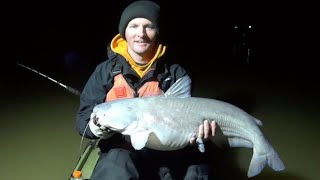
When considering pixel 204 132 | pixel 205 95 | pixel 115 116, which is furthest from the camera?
pixel 205 95

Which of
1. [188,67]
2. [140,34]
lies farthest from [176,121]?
[188,67]

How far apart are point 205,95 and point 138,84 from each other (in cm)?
278

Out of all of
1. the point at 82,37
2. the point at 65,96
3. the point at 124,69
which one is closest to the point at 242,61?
the point at 65,96

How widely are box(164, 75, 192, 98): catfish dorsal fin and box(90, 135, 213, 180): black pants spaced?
49cm

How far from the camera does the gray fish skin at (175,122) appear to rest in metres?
2.19

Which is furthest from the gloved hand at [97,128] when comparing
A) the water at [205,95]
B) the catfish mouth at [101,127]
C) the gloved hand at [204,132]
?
the water at [205,95]

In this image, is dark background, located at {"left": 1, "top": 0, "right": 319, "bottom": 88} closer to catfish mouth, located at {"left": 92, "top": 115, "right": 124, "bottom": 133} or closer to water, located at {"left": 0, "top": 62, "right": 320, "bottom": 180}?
water, located at {"left": 0, "top": 62, "right": 320, "bottom": 180}

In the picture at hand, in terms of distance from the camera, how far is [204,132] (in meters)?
2.39

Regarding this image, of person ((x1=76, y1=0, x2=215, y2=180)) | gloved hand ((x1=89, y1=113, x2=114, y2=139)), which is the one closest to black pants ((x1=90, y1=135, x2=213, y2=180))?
person ((x1=76, y1=0, x2=215, y2=180))

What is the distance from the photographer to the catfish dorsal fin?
2.40 m

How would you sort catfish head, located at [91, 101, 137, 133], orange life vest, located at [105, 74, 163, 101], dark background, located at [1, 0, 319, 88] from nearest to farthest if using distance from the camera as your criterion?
catfish head, located at [91, 101, 137, 133], orange life vest, located at [105, 74, 163, 101], dark background, located at [1, 0, 319, 88]

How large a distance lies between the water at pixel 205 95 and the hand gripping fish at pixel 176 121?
42.6 inches

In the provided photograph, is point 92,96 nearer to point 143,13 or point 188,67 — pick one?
point 143,13

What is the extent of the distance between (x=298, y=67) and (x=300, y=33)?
3739 mm
